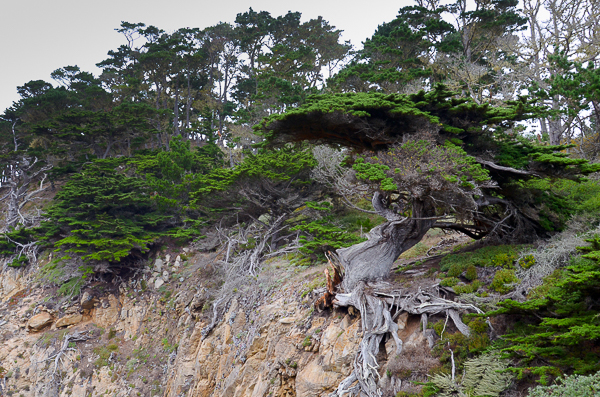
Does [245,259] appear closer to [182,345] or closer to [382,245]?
[182,345]

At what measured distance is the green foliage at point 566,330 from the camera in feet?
14.2

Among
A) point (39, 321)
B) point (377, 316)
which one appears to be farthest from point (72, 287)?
point (377, 316)

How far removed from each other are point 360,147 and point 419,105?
2004 millimetres

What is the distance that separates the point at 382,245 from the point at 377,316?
236cm

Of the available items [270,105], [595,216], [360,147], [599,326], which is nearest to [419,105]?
[360,147]

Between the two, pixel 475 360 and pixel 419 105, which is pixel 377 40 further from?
pixel 475 360

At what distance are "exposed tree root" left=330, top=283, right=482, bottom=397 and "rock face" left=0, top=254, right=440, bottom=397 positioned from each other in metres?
0.25

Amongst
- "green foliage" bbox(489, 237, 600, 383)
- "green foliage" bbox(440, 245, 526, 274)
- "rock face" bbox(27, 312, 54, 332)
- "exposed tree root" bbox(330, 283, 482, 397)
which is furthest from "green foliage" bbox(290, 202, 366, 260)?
"rock face" bbox(27, 312, 54, 332)

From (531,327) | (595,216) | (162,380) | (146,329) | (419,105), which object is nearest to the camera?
(531,327)

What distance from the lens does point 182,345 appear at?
1478 cm

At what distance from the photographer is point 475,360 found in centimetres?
563

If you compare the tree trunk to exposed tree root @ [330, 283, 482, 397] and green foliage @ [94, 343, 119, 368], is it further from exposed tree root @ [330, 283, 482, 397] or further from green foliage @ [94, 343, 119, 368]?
green foliage @ [94, 343, 119, 368]

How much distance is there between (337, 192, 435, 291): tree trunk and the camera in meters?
9.33

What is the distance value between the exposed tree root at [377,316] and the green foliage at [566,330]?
1.37 meters
